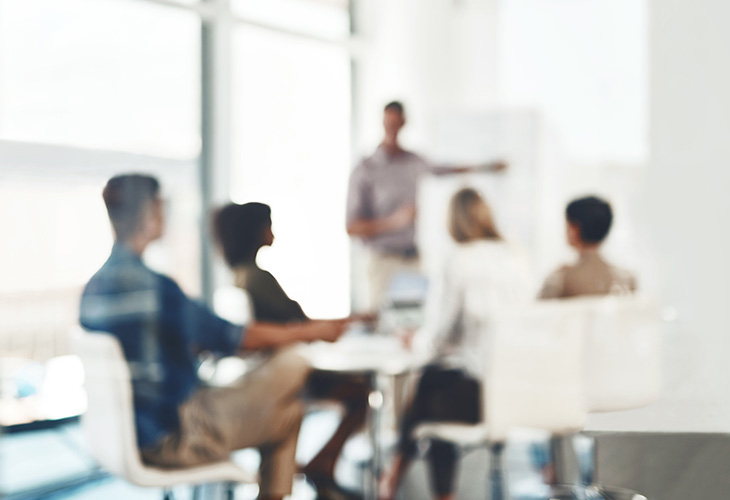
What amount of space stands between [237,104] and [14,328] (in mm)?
1480

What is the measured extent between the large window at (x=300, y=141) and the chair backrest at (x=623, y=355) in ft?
5.35

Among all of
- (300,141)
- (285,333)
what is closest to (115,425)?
(285,333)

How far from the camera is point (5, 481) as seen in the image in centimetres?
214

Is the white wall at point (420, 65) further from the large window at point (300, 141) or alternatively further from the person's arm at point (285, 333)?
the person's arm at point (285, 333)

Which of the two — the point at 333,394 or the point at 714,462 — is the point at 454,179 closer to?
the point at 333,394

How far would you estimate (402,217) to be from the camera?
336 cm

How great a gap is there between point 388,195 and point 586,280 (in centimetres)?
180

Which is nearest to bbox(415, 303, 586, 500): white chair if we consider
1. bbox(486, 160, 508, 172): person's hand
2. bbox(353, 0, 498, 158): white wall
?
bbox(353, 0, 498, 158): white wall

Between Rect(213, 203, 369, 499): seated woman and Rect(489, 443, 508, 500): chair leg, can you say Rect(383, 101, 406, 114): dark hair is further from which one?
Rect(489, 443, 508, 500): chair leg

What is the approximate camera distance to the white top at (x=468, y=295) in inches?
79.5

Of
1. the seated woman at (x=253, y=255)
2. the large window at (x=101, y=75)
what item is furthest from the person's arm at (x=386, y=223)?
the seated woman at (x=253, y=255)

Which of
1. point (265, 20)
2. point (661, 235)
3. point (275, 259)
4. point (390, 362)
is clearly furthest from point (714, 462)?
point (265, 20)

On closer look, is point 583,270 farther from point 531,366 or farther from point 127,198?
point 127,198

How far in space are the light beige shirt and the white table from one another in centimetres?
47
